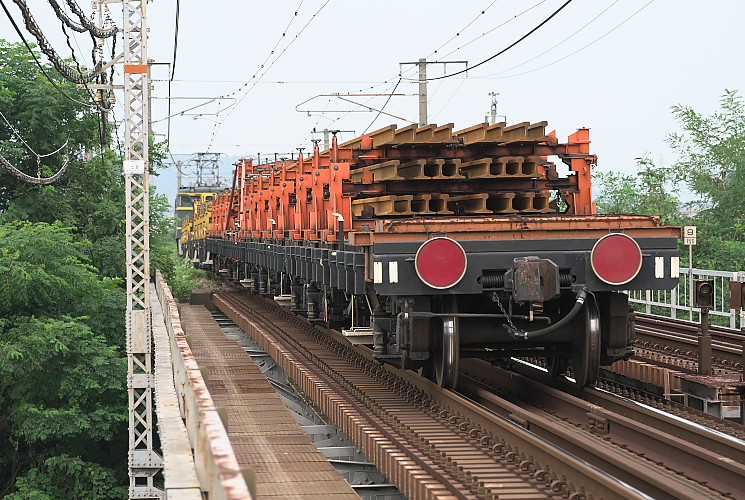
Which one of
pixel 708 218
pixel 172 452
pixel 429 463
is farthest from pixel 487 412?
pixel 708 218

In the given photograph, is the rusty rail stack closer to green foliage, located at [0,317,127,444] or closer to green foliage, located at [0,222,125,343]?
green foliage, located at [0,317,127,444]

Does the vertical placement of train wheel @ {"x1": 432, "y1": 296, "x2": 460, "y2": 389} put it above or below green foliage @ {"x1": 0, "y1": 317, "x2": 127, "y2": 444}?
above

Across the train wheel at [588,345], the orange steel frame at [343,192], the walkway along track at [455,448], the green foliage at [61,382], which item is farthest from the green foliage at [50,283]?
the train wheel at [588,345]

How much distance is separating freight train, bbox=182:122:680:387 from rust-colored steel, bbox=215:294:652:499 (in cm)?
47

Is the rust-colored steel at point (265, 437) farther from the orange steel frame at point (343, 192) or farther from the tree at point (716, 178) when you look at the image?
the tree at point (716, 178)

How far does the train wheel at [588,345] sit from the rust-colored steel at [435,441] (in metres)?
1.39

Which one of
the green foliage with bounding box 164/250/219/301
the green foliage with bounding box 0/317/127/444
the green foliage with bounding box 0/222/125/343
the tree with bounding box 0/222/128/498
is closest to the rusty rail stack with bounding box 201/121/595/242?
the green foliage with bounding box 0/317/127/444

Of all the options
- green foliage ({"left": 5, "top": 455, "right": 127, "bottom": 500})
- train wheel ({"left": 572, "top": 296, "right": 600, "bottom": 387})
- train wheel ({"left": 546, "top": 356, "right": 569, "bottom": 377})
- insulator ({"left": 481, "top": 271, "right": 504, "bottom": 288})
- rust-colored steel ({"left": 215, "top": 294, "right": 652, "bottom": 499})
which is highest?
insulator ({"left": 481, "top": 271, "right": 504, "bottom": 288})

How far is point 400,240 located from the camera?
886 centimetres

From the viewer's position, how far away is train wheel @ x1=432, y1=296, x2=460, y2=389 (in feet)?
29.7

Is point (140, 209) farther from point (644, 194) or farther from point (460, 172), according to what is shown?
point (644, 194)

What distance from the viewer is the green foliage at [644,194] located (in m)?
32.8

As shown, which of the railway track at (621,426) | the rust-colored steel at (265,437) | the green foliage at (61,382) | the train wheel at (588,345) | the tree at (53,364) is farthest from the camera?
the tree at (53,364)

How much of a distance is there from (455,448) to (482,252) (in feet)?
6.55
